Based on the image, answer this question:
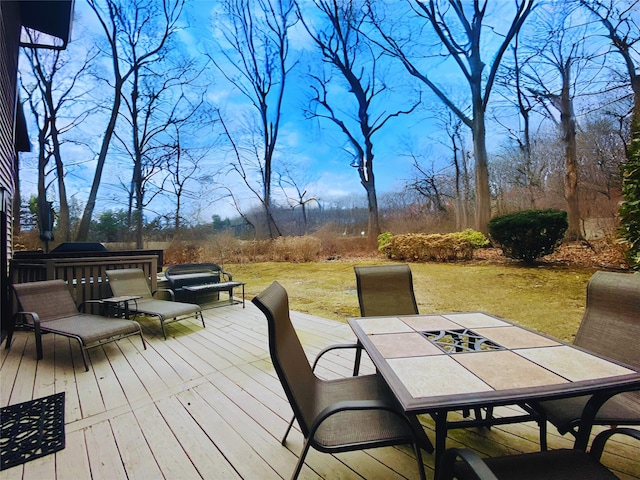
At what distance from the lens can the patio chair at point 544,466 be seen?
85 cm

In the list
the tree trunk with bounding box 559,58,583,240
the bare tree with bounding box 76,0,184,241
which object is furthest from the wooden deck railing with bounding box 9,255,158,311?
the tree trunk with bounding box 559,58,583,240

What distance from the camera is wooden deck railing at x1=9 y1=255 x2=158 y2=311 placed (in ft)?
11.4

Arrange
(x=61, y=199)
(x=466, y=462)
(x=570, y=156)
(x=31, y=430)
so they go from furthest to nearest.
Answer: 1. (x=61, y=199)
2. (x=570, y=156)
3. (x=31, y=430)
4. (x=466, y=462)

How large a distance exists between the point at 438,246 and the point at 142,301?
6224 millimetres

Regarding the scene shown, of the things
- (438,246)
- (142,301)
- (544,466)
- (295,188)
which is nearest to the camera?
(544,466)

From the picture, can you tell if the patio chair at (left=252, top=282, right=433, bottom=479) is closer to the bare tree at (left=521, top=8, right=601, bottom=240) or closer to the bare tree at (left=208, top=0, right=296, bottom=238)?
the bare tree at (left=521, top=8, right=601, bottom=240)

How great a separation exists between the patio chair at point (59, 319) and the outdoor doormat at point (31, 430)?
499 millimetres

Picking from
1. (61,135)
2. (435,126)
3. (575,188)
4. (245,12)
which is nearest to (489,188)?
(575,188)

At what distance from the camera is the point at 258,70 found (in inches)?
395

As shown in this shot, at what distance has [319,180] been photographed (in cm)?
1018

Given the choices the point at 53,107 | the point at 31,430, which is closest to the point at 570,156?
the point at 31,430

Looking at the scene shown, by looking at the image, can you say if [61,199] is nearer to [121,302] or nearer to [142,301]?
[142,301]

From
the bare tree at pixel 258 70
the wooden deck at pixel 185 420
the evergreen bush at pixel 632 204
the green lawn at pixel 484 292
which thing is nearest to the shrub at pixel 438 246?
the green lawn at pixel 484 292

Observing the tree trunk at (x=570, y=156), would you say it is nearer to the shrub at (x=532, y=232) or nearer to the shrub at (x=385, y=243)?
the shrub at (x=532, y=232)
